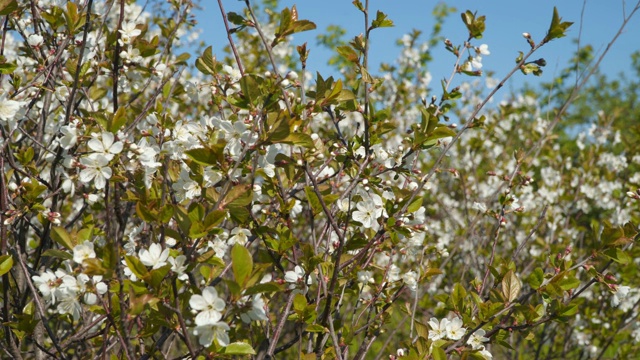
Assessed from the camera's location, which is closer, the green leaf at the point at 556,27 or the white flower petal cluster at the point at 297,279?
the white flower petal cluster at the point at 297,279

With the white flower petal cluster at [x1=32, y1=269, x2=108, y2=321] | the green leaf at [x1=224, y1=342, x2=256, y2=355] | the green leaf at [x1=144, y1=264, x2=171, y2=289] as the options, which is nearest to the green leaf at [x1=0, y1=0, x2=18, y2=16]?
the white flower petal cluster at [x1=32, y1=269, x2=108, y2=321]

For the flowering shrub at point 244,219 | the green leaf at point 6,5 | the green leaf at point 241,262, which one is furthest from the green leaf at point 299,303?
the green leaf at point 6,5

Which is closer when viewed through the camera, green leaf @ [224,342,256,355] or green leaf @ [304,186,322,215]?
green leaf @ [224,342,256,355]

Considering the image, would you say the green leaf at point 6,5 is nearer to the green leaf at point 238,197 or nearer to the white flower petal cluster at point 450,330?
the green leaf at point 238,197

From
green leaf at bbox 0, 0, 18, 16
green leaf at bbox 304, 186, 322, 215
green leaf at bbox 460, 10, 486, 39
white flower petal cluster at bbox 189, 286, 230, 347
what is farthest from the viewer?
green leaf at bbox 460, 10, 486, 39

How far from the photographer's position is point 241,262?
1.36 metres

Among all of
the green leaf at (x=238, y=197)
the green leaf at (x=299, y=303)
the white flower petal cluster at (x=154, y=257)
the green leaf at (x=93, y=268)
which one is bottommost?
the green leaf at (x=299, y=303)

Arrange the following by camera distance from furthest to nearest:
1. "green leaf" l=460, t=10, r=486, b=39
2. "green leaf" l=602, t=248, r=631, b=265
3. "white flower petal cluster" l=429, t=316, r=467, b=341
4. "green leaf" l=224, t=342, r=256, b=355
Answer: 1. "green leaf" l=460, t=10, r=486, b=39
2. "white flower petal cluster" l=429, t=316, r=467, b=341
3. "green leaf" l=602, t=248, r=631, b=265
4. "green leaf" l=224, t=342, r=256, b=355

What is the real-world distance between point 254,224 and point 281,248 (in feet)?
0.39

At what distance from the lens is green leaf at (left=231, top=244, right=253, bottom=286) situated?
135cm

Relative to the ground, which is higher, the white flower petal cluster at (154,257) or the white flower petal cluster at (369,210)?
the white flower petal cluster at (369,210)

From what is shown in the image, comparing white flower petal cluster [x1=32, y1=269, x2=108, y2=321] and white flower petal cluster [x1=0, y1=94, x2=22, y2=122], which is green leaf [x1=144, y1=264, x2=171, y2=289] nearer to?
white flower petal cluster [x1=32, y1=269, x2=108, y2=321]

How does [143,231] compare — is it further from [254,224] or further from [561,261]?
[561,261]

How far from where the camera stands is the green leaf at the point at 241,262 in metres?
1.35
